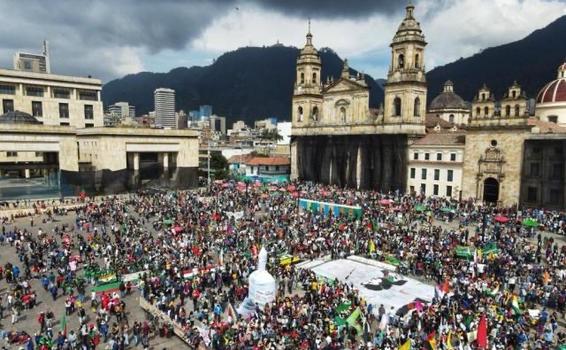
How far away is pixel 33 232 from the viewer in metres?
33.9

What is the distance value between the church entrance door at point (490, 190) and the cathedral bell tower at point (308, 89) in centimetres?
3014

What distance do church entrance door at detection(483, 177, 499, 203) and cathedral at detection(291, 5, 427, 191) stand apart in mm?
10213

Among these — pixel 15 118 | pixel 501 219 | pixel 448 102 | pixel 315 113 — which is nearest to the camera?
pixel 501 219

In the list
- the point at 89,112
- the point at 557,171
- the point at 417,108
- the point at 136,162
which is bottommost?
the point at 136,162

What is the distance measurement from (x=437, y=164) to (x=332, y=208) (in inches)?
689

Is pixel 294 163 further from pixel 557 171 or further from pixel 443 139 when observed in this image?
pixel 557 171

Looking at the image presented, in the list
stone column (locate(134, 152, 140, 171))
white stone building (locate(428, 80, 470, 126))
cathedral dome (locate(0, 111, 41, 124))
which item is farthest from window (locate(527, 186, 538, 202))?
cathedral dome (locate(0, 111, 41, 124))

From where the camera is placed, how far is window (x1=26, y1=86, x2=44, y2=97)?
62.9m

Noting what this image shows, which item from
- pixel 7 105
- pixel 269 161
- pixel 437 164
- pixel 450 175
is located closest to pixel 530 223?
pixel 450 175

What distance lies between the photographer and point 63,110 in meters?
66.7

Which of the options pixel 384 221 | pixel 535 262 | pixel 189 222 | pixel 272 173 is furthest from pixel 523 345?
pixel 272 173

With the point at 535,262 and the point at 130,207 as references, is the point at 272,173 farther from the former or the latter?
the point at 535,262

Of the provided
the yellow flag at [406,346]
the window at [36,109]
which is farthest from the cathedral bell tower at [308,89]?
the yellow flag at [406,346]

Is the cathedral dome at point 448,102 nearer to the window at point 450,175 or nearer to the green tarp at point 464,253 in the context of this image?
the window at point 450,175
